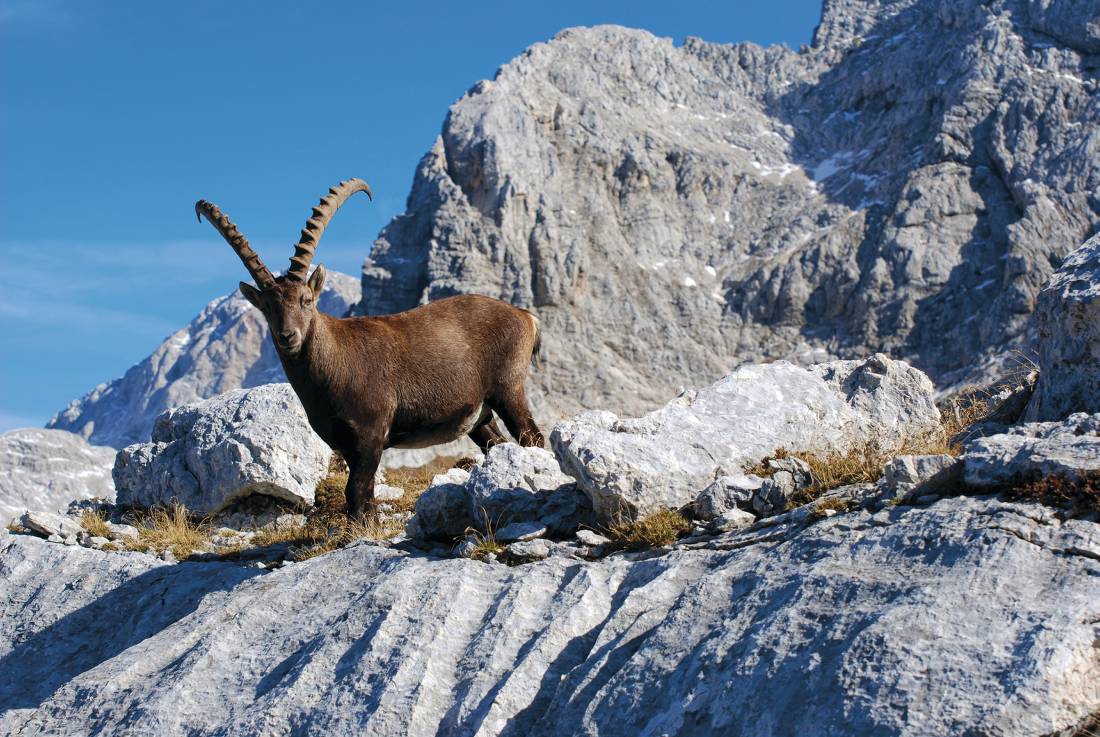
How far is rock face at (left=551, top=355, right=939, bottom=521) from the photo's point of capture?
793 centimetres

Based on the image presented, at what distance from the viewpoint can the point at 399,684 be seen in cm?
638

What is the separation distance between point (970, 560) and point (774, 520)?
6.25 ft

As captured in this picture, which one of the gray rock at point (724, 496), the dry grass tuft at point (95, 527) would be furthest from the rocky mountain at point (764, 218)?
the gray rock at point (724, 496)

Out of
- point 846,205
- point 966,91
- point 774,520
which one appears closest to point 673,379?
point 846,205

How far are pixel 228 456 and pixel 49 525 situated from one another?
2.25 meters

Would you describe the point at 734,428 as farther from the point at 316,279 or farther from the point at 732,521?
the point at 316,279

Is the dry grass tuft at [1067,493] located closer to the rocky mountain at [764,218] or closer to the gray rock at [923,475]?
the gray rock at [923,475]

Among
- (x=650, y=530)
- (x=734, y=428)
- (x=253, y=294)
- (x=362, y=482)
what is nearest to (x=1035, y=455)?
(x=650, y=530)

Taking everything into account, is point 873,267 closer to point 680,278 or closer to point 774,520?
point 680,278

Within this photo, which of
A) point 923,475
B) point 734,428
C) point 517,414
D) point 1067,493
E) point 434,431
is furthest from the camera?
point 517,414

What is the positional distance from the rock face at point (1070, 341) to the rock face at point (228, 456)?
9.06 m

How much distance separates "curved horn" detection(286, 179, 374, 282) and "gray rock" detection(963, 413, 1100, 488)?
708 centimetres

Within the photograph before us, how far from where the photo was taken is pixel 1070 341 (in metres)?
7.49

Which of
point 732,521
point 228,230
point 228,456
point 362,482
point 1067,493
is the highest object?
point 228,230
